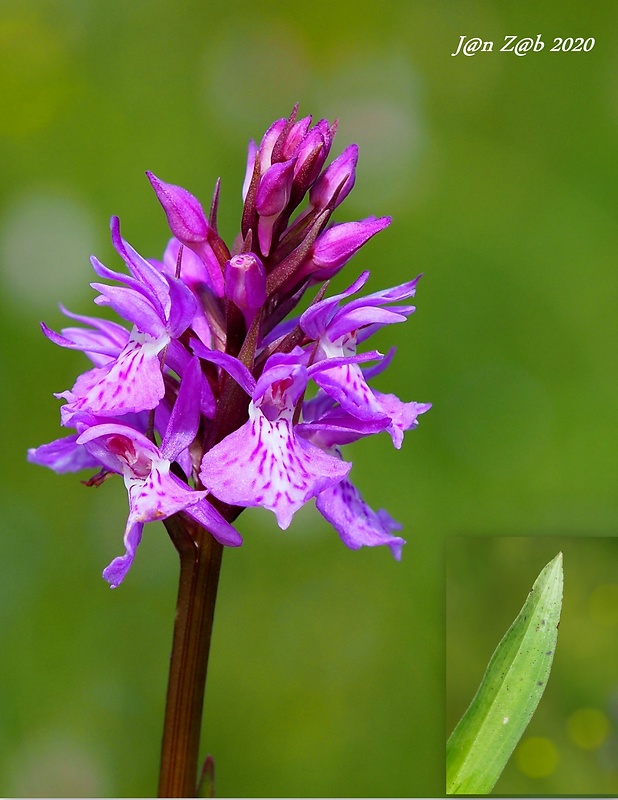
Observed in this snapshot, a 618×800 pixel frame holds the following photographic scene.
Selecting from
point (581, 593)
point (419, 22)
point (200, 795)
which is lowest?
point (200, 795)

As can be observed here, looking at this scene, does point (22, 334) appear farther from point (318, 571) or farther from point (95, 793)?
point (95, 793)

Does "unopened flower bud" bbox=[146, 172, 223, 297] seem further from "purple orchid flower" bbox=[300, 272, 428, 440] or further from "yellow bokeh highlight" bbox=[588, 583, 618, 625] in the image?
"yellow bokeh highlight" bbox=[588, 583, 618, 625]

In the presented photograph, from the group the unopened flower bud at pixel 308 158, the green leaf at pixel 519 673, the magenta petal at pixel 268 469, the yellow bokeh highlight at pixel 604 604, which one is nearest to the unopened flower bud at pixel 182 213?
the unopened flower bud at pixel 308 158

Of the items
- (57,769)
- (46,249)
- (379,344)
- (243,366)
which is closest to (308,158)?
(243,366)

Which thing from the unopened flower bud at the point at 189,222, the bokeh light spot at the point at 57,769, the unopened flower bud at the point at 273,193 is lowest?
the bokeh light spot at the point at 57,769

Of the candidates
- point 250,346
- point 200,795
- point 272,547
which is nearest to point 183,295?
point 250,346

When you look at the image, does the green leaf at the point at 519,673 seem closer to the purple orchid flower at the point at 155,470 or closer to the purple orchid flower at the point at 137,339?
the purple orchid flower at the point at 155,470

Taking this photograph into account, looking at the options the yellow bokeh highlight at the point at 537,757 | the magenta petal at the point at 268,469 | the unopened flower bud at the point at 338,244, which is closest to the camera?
the magenta petal at the point at 268,469

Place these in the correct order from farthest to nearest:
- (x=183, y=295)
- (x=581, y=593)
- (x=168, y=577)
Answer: (x=168, y=577)
(x=581, y=593)
(x=183, y=295)
